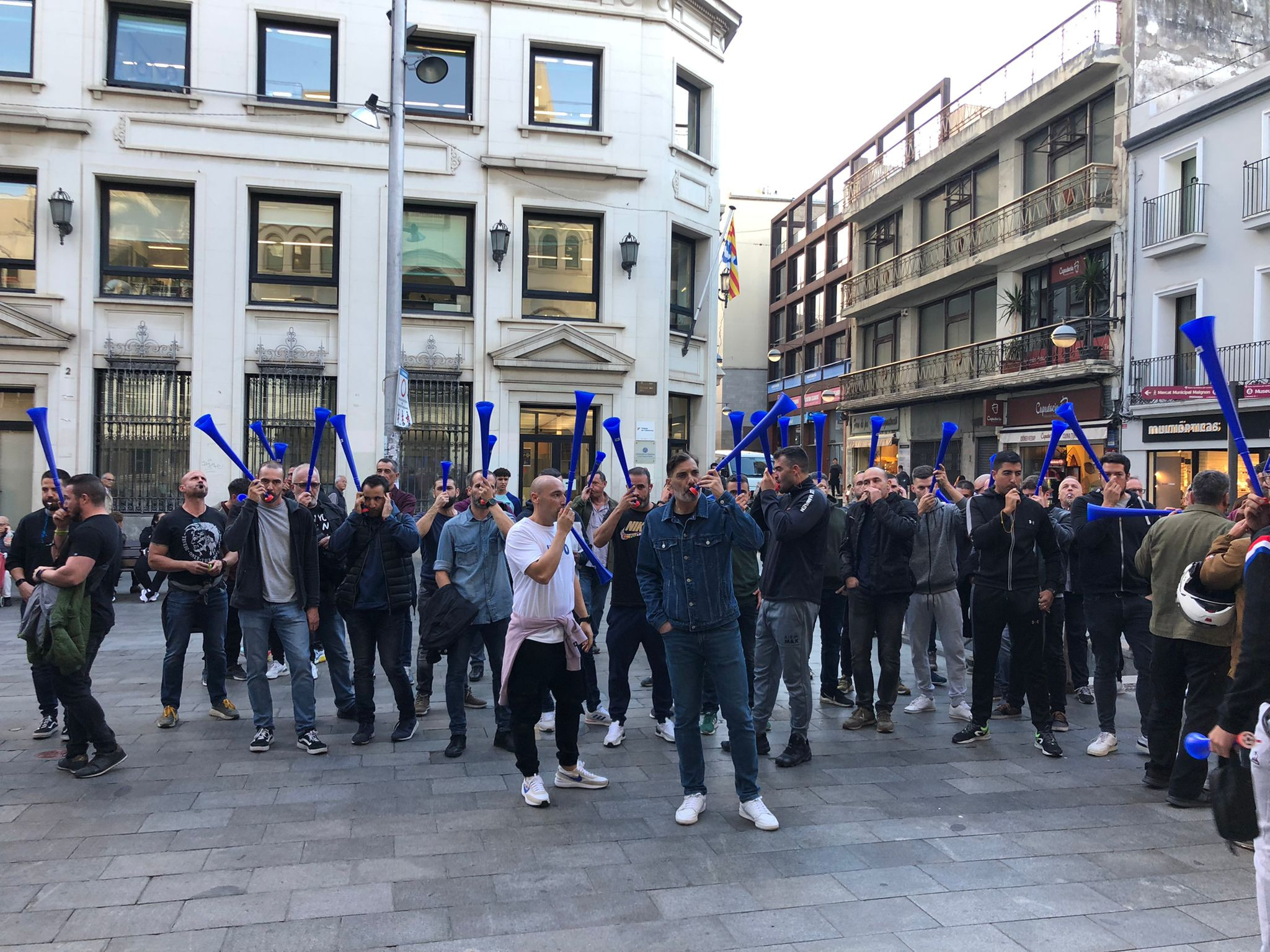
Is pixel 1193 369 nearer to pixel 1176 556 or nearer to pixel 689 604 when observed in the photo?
pixel 1176 556

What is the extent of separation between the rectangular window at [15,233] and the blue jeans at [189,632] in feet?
41.9

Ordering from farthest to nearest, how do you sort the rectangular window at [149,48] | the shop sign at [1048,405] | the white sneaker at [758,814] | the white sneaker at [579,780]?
the shop sign at [1048,405] → the rectangular window at [149,48] → the white sneaker at [579,780] → the white sneaker at [758,814]

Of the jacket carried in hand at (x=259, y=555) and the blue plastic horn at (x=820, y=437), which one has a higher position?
the blue plastic horn at (x=820, y=437)

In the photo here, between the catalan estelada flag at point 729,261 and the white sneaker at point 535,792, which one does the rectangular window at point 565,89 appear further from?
the white sneaker at point 535,792

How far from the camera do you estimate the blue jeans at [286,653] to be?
6309 millimetres

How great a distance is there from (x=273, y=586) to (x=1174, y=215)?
70.0 feet

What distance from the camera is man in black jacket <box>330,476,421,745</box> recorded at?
657cm

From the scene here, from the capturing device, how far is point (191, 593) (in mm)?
6988

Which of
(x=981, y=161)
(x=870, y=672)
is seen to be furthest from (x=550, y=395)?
(x=981, y=161)

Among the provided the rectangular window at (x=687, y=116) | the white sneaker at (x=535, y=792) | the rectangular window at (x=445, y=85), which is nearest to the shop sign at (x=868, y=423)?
the rectangular window at (x=687, y=116)

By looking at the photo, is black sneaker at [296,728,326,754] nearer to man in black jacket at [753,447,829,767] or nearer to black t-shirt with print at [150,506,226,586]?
black t-shirt with print at [150,506,226,586]

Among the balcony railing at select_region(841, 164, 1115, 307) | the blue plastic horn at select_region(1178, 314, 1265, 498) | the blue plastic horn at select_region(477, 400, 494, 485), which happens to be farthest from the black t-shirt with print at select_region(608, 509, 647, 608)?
the balcony railing at select_region(841, 164, 1115, 307)

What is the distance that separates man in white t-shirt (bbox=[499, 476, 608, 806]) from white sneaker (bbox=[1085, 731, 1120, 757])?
11.2ft

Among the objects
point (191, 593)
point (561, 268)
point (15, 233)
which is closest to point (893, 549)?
point (191, 593)
